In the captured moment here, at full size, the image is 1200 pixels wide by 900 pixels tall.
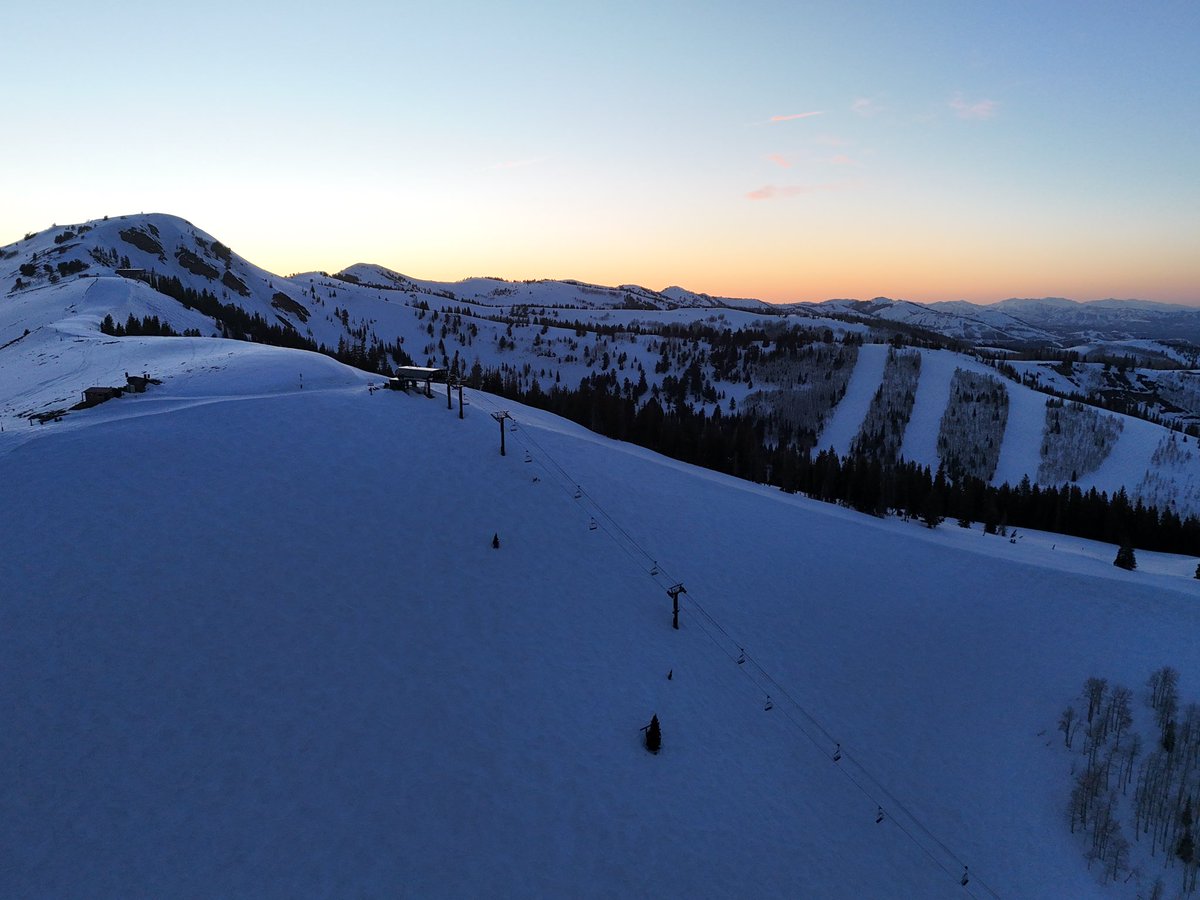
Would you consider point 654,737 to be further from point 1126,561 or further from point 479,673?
point 1126,561

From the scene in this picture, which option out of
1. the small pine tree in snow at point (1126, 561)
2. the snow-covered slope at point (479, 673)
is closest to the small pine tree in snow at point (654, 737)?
the snow-covered slope at point (479, 673)

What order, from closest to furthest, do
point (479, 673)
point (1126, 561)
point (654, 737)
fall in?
point (654, 737) < point (479, 673) < point (1126, 561)

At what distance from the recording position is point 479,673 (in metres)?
28.8

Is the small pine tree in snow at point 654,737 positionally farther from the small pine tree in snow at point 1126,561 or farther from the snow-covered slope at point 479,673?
the small pine tree in snow at point 1126,561

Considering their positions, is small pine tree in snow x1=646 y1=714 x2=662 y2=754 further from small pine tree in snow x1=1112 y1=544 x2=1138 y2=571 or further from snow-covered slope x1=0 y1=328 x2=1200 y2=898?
small pine tree in snow x1=1112 y1=544 x2=1138 y2=571

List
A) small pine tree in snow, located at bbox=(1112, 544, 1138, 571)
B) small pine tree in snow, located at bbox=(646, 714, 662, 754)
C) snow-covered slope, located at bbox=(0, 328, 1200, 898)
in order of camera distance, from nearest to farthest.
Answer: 1. snow-covered slope, located at bbox=(0, 328, 1200, 898)
2. small pine tree in snow, located at bbox=(646, 714, 662, 754)
3. small pine tree in snow, located at bbox=(1112, 544, 1138, 571)

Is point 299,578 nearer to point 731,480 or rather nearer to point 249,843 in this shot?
point 249,843

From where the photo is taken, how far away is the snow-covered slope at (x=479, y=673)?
20406mm

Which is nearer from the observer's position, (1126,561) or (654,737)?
(654,737)

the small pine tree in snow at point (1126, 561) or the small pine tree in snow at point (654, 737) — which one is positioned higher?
the small pine tree in snow at point (654, 737)

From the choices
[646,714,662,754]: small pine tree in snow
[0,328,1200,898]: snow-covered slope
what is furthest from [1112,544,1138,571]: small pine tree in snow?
[646,714,662,754]: small pine tree in snow

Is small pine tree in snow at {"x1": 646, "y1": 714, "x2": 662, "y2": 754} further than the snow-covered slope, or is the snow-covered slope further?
small pine tree in snow at {"x1": 646, "y1": 714, "x2": 662, "y2": 754}

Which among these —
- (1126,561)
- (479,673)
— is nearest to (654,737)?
(479,673)

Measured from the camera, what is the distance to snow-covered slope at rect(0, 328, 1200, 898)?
66.9 feet
